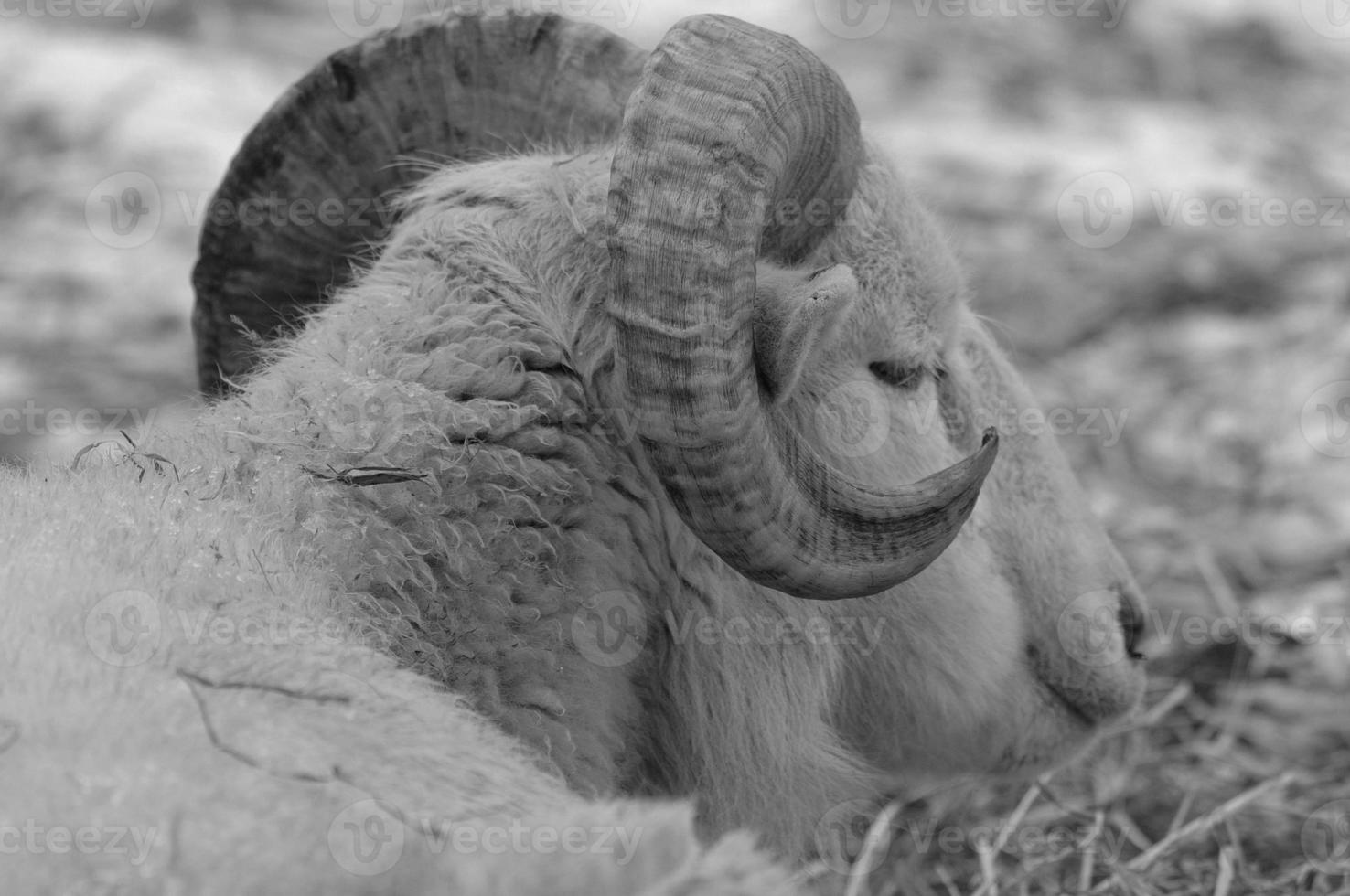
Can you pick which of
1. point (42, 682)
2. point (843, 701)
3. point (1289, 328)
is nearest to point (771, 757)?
point (843, 701)

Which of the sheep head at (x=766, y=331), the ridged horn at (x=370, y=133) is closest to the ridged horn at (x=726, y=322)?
the sheep head at (x=766, y=331)

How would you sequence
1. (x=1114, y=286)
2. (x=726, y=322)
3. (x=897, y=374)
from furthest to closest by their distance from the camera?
(x=1114, y=286) → (x=897, y=374) → (x=726, y=322)

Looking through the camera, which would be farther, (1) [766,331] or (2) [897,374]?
(2) [897,374]

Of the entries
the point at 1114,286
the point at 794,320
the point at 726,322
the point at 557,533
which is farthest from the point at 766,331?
A: the point at 1114,286

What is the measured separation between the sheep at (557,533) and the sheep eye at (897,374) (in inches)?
0.8

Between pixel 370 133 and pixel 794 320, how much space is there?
64.6 inches

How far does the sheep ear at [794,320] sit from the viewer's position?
309 cm

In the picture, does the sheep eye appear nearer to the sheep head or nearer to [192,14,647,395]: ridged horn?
the sheep head

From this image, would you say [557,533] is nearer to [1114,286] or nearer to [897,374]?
[897,374]

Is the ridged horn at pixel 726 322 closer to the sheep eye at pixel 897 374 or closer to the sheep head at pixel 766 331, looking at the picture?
the sheep head at pixel 766 331

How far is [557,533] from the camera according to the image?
3.18 m

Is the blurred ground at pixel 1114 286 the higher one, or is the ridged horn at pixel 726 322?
the ridged horn at pixel 726 322

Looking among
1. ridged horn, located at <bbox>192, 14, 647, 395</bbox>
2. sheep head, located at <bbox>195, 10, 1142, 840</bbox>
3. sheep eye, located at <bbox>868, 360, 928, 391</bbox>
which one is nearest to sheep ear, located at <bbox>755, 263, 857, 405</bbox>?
sheep head, located at <bbox>195, 10, 1142, 840</bbox>

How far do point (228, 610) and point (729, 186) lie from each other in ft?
4.01
